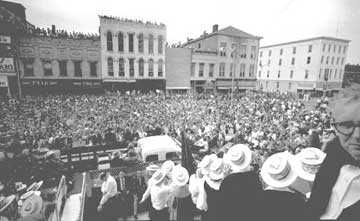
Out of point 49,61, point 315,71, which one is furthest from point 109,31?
point 315,71

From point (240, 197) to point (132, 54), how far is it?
27406 millimetres

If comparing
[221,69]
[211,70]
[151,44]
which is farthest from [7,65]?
[221,69]

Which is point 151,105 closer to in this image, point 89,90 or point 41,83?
point 89,90

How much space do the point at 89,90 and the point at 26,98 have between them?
6.45 metres

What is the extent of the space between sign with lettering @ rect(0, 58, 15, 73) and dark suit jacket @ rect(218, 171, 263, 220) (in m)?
26.9

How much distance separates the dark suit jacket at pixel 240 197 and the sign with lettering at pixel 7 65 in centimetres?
2693

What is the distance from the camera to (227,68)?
32.7 meters

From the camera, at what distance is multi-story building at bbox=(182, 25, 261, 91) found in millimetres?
30750

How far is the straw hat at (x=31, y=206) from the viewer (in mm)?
3615

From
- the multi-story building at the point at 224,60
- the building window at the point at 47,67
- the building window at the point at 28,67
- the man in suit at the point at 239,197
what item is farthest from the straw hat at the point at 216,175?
the multi-story building at the point at 224,60

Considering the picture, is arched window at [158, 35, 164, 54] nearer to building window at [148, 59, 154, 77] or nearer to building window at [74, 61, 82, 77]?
building window at [148, 59, 154, 77]

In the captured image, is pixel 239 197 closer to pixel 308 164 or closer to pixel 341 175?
pixel 341 175

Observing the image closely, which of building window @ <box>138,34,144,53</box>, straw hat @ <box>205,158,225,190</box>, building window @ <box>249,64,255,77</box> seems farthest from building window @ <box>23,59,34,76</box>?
building window @ <box>249,64,255,77</box>

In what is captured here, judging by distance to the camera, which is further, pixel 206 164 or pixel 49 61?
pixel 49 61
